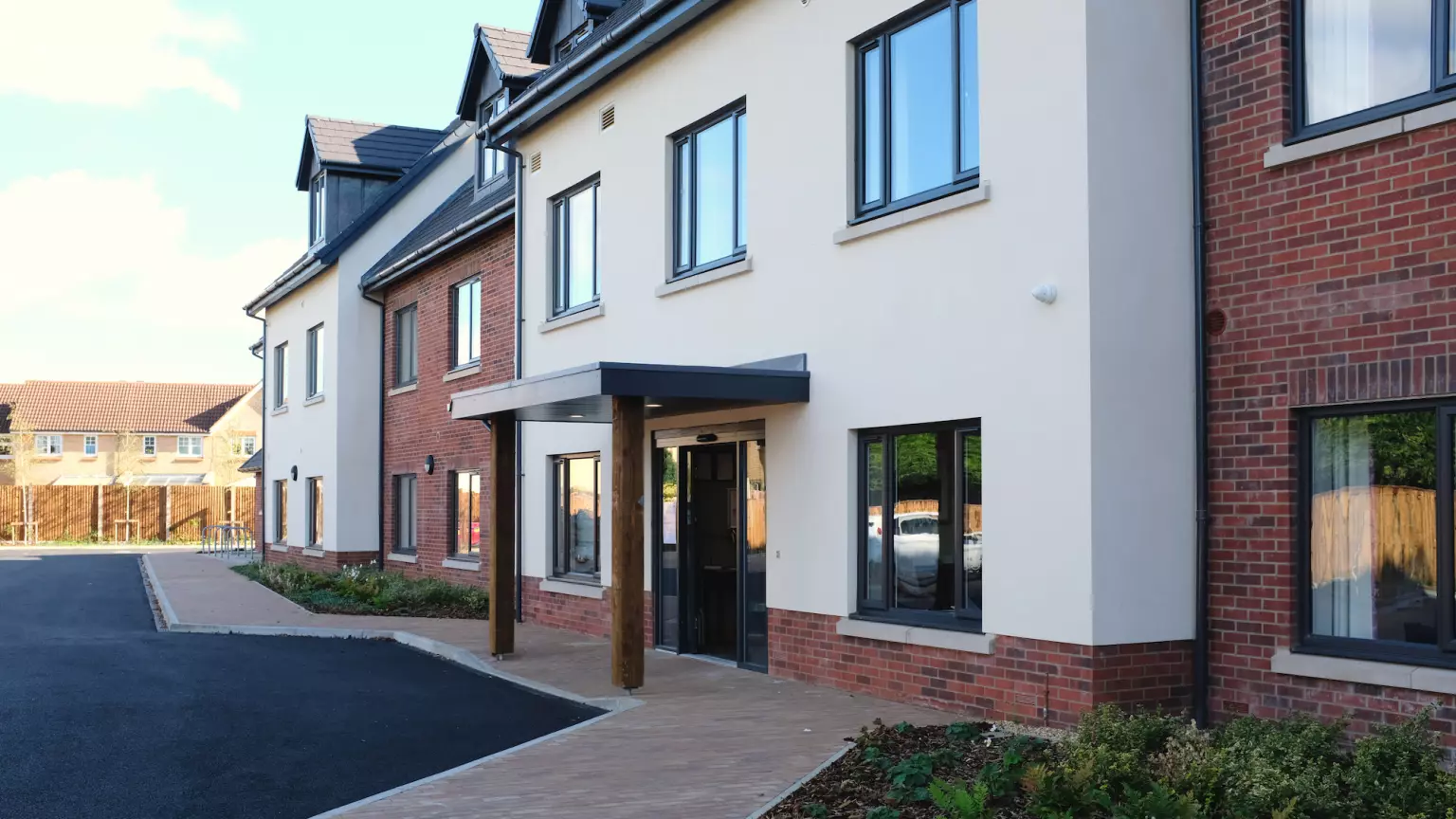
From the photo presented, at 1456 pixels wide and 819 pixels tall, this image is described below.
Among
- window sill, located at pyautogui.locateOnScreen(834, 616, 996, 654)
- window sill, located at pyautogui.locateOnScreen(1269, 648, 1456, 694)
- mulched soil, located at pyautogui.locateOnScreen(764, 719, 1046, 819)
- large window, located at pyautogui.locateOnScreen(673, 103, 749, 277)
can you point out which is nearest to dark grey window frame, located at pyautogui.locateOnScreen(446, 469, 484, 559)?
large window, located at pyautogui.locateOnScreen(673, 103, 749, 277)

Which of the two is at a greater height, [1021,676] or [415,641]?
[1021,676]

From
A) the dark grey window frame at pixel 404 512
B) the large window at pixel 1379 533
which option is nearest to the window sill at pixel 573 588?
the dark grey window frame at pixel 404 512

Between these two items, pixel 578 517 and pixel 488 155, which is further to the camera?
pixel 488 155

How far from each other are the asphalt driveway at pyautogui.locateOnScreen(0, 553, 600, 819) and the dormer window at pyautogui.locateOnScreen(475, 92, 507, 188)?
9.18 meters

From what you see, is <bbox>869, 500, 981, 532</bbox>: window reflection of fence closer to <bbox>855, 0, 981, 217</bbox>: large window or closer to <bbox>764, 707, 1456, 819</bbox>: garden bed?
<bbox>764, 707, 1456, 819</bbox>: garden bed

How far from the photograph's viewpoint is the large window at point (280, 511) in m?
29.9

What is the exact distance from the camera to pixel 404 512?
2348 centimetres

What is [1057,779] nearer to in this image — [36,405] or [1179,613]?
[1179,613]

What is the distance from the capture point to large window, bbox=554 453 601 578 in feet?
50.0

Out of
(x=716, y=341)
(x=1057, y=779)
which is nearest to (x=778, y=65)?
(x=716, y=341)

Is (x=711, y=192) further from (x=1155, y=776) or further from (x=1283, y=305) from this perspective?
(x=1155, y=776)

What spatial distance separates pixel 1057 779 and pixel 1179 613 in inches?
93.5

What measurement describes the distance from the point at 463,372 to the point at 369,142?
30.7ft

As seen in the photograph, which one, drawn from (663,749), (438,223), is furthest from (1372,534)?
(438,223)
